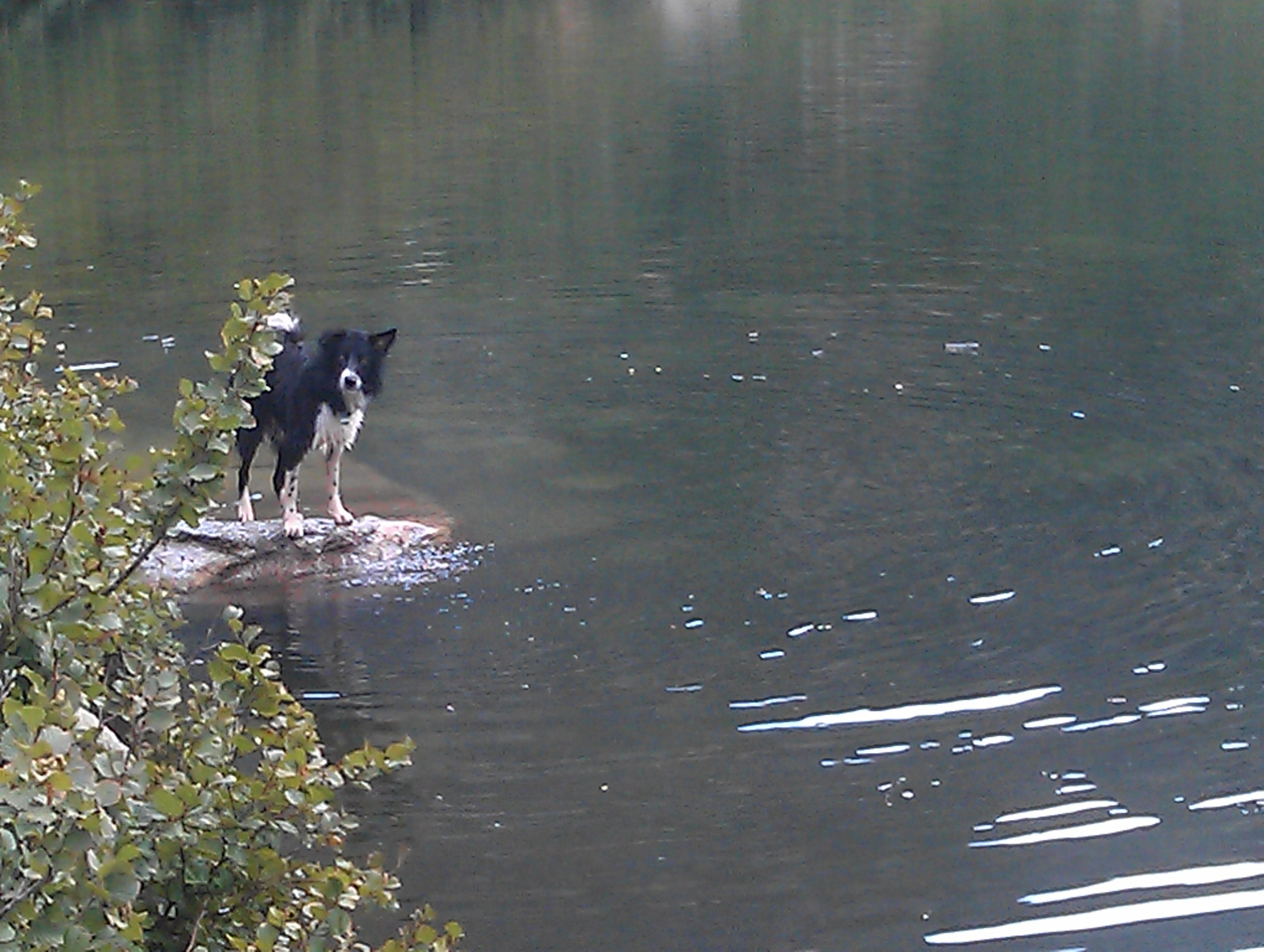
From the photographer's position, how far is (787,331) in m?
15.5

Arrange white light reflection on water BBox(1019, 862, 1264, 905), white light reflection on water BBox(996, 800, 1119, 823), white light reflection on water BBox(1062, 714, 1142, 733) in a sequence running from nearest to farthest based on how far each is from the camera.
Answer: white light reflection on water BBox(1019, 862, 1264, 905) < white light reflection on water BBox(996, 800, 1119, 823) < white light reflection on water BBox(1062, 714, 1142, 733)

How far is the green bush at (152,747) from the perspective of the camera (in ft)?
9.39

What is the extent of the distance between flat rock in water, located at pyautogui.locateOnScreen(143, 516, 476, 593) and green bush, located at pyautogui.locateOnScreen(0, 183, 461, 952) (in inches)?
249

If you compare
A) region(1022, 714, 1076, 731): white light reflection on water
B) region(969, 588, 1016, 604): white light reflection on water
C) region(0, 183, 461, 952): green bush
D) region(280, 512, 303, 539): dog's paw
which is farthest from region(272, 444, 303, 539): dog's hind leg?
region(0, 183, 461, 952): green bush

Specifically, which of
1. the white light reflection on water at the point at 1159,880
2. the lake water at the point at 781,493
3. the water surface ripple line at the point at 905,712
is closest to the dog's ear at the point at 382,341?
the lake water at the point at 781,493

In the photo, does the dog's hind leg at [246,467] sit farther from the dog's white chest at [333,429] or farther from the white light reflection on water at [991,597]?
the white light reflection on water at [991,597]

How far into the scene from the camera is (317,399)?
10477 millimetres

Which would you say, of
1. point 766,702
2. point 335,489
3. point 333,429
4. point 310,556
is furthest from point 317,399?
point 766,702

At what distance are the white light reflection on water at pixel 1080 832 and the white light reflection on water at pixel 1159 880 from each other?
31 centimetres

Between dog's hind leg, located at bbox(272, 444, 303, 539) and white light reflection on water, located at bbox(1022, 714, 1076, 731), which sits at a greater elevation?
dog's hind leg, located at bbox(272, 444, 303, 539)

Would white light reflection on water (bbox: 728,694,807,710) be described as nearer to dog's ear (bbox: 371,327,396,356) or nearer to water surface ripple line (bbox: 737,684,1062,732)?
water surface ripple line (bbox: 737,684,1062,732)

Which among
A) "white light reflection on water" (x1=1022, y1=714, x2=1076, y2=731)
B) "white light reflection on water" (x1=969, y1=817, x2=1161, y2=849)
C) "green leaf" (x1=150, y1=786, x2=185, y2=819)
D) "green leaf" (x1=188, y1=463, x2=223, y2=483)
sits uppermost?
"green leaf" (x1=188, y1=463, x2=223, y2=483)

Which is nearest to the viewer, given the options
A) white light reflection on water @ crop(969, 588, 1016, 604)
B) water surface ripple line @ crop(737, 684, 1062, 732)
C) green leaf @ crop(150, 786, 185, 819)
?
green leaf @ crop(150, 786, 185, 819)

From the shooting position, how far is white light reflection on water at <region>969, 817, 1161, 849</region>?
738 cm
